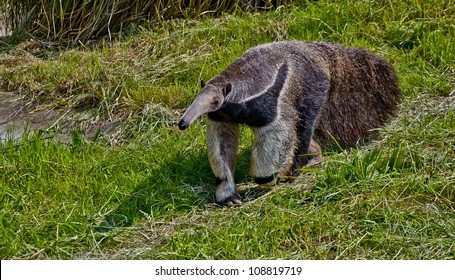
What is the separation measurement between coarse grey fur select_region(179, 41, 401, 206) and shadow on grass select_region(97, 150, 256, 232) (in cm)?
23

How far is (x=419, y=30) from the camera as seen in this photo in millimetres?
8273

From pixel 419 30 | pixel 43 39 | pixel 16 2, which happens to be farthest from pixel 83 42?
pixel 419 30

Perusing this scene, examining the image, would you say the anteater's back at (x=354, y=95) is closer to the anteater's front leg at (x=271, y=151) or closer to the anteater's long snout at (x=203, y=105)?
the anteater's front leg at (x=271, y=151)

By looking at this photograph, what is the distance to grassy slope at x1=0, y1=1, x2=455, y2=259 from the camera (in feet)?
17.8

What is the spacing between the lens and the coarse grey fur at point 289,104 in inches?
238

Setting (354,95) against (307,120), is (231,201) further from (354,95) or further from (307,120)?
(354,95)

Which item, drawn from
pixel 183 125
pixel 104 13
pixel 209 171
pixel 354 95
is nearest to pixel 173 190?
pixel 209 171

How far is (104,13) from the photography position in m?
9.53

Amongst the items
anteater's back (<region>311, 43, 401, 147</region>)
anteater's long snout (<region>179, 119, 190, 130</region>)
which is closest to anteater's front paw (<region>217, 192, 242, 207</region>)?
anteater's long snout (<region>179, 119, 190, 130</region>)

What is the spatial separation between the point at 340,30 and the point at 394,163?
272 centimetres

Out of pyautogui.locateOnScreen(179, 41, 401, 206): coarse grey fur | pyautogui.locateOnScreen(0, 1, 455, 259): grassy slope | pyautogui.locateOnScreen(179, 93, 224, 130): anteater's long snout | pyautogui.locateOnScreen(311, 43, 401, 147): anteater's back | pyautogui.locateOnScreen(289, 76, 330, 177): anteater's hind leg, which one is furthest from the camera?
pyautogui.locateOnScreen(311, 43, 401, 147): anteater's back

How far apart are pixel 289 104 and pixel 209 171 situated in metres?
0.80

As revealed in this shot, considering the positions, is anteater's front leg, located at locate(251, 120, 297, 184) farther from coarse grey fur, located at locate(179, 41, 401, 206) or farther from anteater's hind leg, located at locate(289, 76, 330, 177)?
anteater's hind leg, located at locate(289, 76, 330, 177)

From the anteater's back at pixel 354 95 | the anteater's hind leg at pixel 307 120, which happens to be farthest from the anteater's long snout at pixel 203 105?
the anteater's back at pixel 354 95
